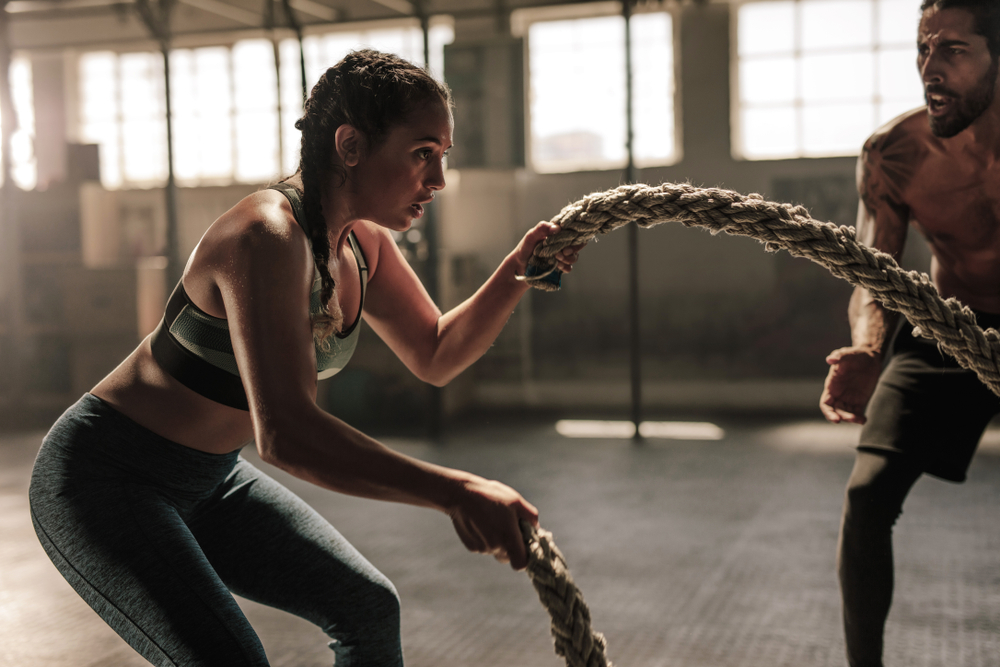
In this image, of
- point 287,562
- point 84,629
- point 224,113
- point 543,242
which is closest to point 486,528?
point 543,242

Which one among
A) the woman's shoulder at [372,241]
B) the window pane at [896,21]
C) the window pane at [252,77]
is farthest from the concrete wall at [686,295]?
the woman's shoulder at [372,241]

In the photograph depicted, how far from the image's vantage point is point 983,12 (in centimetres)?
149

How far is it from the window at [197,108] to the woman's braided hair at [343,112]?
597 centimetres

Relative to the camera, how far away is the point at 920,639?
2387mm

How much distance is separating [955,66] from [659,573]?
197 cm

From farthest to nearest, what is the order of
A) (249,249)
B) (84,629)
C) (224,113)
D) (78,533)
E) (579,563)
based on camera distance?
(224,113) → (579,563) → (84,629) → (78,533) → (249,249)

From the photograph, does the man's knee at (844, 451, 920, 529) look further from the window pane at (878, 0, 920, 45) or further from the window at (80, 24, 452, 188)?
the window at (80, 24, 452, 188)

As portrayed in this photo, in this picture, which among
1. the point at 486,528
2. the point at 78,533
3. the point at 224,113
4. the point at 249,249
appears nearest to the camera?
the point at 486,528

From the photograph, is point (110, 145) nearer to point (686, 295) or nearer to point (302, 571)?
point (686, 295)

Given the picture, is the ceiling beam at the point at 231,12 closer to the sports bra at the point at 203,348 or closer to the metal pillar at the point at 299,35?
the metal pillar at the point at 299,35

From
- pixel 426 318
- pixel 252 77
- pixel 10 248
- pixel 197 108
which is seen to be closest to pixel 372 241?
pixel 426 318

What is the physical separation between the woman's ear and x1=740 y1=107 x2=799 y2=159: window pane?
221 inches

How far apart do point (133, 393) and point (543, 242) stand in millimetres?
567

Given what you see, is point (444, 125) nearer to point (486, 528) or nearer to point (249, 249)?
point (249, 249)
